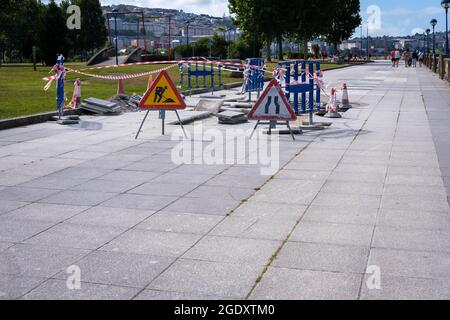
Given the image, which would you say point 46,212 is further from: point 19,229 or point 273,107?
point 273,107

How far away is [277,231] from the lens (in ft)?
19.9

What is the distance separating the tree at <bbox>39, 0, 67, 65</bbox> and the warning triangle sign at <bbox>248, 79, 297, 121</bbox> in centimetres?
5872

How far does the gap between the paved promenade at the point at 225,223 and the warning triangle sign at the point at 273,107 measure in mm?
690

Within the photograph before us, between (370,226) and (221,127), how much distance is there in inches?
323

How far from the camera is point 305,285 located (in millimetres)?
4621

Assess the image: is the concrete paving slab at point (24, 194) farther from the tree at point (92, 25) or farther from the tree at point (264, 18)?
the tree at point (92, 25)

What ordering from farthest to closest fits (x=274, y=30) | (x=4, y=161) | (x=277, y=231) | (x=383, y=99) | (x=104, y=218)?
(x=274, y=30)
(x=383, y=99)
(x=4, y=161)
(x=104, y=218)
(x=277, y=231)

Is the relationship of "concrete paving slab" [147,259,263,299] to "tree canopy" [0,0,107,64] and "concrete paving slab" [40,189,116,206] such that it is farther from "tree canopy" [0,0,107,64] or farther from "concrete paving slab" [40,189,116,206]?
"tree canopy" [0,0,107,64]

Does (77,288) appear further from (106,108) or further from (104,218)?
(106,108)

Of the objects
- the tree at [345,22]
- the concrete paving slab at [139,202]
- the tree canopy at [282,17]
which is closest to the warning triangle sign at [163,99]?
the concrete paving slab at [139,202]

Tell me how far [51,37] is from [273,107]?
2374 inches

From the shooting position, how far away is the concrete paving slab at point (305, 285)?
4.41 m

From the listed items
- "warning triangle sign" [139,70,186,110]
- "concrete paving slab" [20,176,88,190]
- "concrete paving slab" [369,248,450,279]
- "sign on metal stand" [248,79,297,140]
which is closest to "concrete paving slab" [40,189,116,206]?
"concrete paving slab" [20,176,88,190]

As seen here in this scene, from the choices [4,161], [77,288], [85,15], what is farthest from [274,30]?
[77,288]
